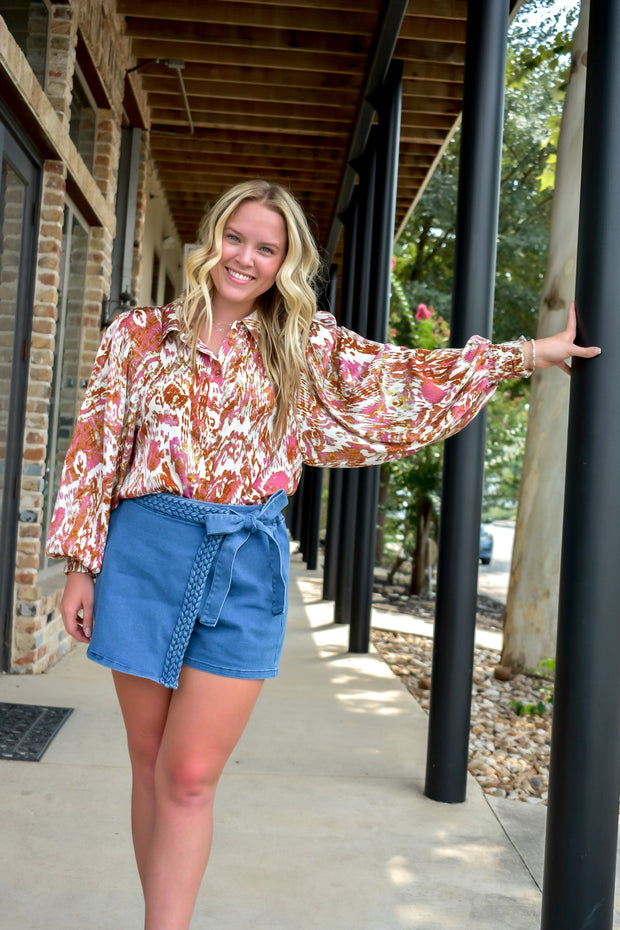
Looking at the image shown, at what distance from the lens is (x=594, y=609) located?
7.36 ft

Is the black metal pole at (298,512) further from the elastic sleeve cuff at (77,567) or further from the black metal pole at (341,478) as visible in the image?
the elastic sleeve cuff at (77,567)

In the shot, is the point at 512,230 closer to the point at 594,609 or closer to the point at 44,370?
the point at 44,370

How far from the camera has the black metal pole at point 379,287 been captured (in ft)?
19.1

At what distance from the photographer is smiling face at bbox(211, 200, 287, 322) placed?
6.60 ft

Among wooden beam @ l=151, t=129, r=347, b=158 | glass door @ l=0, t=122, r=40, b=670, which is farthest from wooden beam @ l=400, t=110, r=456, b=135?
glass door @ l=0, t=122, r=40, b=670

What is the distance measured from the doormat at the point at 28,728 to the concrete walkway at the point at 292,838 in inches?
2.3

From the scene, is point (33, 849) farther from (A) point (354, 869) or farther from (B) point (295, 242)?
(B) point (295, 242)

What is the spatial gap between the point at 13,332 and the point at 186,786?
3125 millimetres

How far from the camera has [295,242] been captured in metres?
2.04

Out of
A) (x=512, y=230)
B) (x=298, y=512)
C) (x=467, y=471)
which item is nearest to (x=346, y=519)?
(x=467, y=471)

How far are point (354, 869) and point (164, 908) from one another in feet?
3.35

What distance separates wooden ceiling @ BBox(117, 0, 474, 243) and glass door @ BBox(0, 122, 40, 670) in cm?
210

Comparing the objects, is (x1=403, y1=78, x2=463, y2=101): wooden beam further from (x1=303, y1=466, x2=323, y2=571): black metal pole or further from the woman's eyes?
(x1=303, y1=466, x2=323, y2=571): black metal pole

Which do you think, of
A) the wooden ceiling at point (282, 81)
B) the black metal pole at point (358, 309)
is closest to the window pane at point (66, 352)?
the wooden ceiling at point (282, 81)
